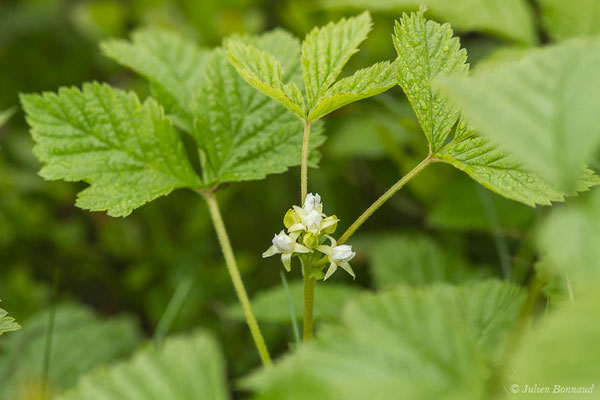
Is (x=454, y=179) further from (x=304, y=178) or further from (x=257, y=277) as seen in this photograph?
(x=304, y=178)

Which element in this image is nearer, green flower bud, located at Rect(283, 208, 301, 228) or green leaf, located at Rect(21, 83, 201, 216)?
green flower bud, located at Rect(283, 208, 301, 228)

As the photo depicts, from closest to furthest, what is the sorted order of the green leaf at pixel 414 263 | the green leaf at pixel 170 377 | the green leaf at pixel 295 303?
the green leaf at pixel 170 377 < the green leaf at pixel 295 303 < the green leaf at pixel 414 263

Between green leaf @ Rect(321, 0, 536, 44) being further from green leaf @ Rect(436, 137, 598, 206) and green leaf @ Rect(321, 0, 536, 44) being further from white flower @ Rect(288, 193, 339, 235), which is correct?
white flower @ Rect(288, 193, 339, 235)

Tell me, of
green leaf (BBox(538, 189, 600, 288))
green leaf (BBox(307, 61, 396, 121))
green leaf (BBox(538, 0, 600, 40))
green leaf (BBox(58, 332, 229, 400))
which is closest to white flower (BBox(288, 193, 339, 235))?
green leaf (BBox(307, 61, 396, 121))

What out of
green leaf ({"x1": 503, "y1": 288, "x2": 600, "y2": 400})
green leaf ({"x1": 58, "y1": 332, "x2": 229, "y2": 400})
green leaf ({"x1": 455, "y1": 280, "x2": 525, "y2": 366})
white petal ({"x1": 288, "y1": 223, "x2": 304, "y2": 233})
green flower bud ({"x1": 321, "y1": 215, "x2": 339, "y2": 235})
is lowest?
green leaf ({"x1": 455, "y1": 280, "x2": 525, "y2": 366})

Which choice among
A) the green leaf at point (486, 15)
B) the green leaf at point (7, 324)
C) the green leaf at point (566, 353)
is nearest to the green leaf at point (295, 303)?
the green leaf at point (7, 324)

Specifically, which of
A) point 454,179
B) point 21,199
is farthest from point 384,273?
point 21,199

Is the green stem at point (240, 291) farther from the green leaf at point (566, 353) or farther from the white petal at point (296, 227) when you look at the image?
the green leaf at point (566, 353)
